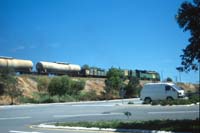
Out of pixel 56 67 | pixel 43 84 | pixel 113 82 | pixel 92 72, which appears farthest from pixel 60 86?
pixel 92 72

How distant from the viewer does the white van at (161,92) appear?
39628 millimetres

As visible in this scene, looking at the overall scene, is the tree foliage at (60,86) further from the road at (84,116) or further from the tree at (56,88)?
the road at (84,116)

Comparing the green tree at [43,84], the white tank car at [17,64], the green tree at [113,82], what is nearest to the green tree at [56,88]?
the green tree at [43,84]

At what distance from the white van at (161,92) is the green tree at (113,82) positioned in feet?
74.5

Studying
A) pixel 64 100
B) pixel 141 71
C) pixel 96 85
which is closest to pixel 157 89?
pixel 64 100

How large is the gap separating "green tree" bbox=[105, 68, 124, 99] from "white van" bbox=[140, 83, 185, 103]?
22.7m

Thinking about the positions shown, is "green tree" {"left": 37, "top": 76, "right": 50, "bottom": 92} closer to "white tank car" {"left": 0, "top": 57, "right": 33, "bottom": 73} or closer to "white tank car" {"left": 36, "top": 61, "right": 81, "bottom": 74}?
"white tank car" {"left": 0, "top": 57, "right": 33, "bottom": 73}

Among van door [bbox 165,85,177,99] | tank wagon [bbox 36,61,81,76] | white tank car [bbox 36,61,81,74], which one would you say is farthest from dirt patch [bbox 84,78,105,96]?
van door [bbox 165,85,177,99]

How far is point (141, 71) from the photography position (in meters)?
92.4

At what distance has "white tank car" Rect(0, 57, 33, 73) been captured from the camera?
61.4 meters

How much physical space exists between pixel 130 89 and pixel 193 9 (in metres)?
50.8

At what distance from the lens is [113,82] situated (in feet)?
209

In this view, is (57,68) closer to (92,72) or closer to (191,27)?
(92,72)

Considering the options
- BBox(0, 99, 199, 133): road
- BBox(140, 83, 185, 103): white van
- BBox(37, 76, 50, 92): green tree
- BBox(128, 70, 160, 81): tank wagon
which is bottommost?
BBox(0, 99, 199, 133): road
